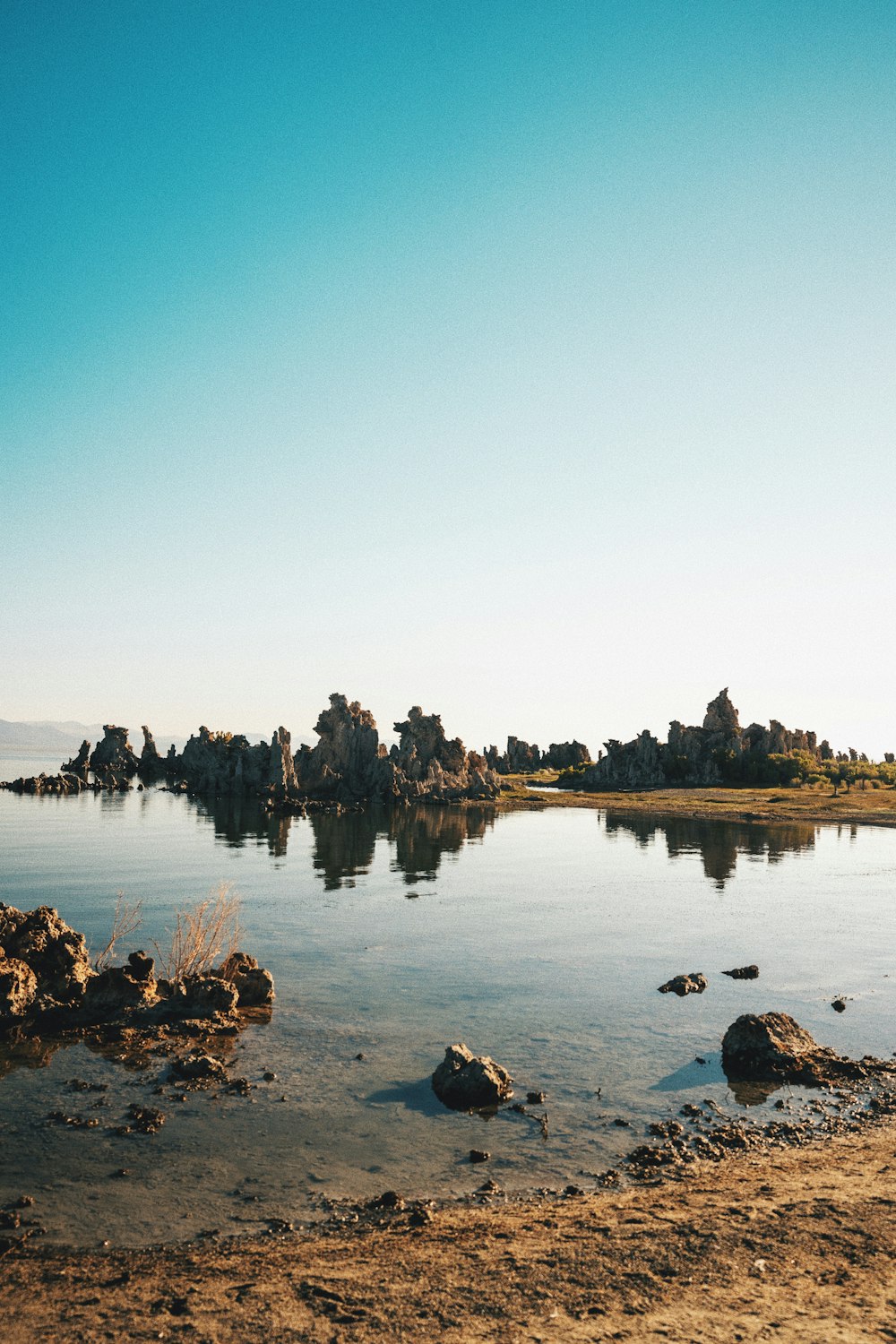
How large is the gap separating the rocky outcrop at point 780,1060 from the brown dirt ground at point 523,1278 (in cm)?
663

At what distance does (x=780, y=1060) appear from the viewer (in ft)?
70.5

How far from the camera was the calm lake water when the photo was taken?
1584 cm

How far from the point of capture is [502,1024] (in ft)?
84.0

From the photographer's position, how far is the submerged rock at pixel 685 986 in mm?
29312

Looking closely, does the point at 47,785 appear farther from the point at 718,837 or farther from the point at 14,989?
the point at 14,989

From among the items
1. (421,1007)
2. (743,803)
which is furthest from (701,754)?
(421,1007)

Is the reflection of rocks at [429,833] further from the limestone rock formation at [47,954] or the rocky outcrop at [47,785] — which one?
the rocky outcrop at [47,785]

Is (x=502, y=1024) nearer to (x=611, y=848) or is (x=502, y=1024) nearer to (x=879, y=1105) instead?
(x=879, y=1105)

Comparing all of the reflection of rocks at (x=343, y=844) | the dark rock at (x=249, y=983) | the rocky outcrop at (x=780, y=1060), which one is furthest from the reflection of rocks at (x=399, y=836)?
the rocky outcrop at (x=780, y=1060)

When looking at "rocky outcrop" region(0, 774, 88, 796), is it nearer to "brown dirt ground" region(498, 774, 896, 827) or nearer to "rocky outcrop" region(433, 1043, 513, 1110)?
"brown dirt ground" region(498, 774, 896, 827)

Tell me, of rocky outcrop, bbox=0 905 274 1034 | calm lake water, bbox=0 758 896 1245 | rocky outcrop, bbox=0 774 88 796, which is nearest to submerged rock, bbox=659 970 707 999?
calm lake water, bbox=0 758 896 1245

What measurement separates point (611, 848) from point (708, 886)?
2301cm

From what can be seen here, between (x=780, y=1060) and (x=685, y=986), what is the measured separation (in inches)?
317

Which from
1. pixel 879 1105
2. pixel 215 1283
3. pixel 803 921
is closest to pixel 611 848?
pixel 803 921
